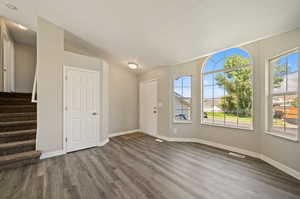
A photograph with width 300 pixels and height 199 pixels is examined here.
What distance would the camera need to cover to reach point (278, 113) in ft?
8.51

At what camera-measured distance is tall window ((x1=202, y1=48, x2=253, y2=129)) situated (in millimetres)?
3225

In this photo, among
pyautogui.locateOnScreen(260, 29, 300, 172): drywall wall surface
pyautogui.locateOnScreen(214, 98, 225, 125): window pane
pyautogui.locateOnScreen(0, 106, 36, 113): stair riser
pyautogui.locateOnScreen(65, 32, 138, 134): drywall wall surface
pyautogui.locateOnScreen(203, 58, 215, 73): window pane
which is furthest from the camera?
pyautogui.locateOnScreen(65, 32, 138, 134): drywall wall surface

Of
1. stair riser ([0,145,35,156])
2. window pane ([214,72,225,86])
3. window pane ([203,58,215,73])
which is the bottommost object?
stair riser ([0,145,35,156])

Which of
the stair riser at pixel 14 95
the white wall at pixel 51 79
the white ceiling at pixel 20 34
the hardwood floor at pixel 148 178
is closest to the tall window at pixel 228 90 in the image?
the hardwood floor at pixel 148 178

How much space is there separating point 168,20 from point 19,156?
392 cm

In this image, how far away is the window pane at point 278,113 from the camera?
2.52 metres

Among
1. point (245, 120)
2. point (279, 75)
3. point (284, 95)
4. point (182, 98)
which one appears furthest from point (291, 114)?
point (182, 98)

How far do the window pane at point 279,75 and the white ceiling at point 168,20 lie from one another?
616 mm

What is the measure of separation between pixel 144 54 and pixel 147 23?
1306 mm

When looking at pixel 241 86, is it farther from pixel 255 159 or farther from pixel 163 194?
pixel 163 194

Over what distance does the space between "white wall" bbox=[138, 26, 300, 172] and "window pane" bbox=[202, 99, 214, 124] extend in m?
0.16

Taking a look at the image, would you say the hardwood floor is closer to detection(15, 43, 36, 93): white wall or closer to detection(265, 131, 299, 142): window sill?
detection(265, 131, 299, 142): window sill

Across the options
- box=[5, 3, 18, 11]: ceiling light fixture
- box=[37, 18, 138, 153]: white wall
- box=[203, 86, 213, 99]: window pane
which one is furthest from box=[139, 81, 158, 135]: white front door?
box=[5, 3, 18, 11]: ceiling light fixture

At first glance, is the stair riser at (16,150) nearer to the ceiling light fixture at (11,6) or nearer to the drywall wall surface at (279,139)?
the ceiling light fixture at (11,6)
